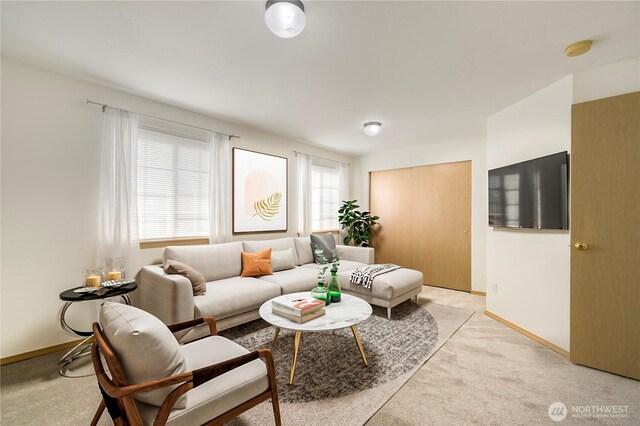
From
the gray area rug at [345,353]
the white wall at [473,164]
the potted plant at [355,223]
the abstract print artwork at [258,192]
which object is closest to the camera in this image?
the gray area rug at [345,353]

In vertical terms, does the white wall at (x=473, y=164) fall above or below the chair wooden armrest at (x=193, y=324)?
above

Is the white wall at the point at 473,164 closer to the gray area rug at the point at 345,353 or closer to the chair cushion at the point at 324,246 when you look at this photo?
the gray area rug at the point at 345,353

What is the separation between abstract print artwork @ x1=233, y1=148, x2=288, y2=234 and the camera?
392cm

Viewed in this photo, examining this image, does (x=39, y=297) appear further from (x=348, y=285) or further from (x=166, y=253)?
(x=348, y=285)

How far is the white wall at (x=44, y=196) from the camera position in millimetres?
2301

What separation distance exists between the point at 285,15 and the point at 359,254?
3573 millimetres

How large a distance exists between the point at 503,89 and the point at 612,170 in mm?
1214

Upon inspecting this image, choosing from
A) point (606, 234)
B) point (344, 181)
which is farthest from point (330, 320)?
point (344, 181)

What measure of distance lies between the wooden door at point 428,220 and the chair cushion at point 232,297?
308cm

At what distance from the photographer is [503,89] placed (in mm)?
2793

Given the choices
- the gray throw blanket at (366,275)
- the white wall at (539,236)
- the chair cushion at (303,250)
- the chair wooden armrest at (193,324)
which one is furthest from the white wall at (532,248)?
the chair wooden armrest at (193,324)

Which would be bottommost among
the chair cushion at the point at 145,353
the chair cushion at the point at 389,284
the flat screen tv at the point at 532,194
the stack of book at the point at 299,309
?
the chair cushion at the point at 389,284

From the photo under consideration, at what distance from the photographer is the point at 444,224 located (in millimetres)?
4762

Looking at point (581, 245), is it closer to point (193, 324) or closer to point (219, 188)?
point (193, 324)
